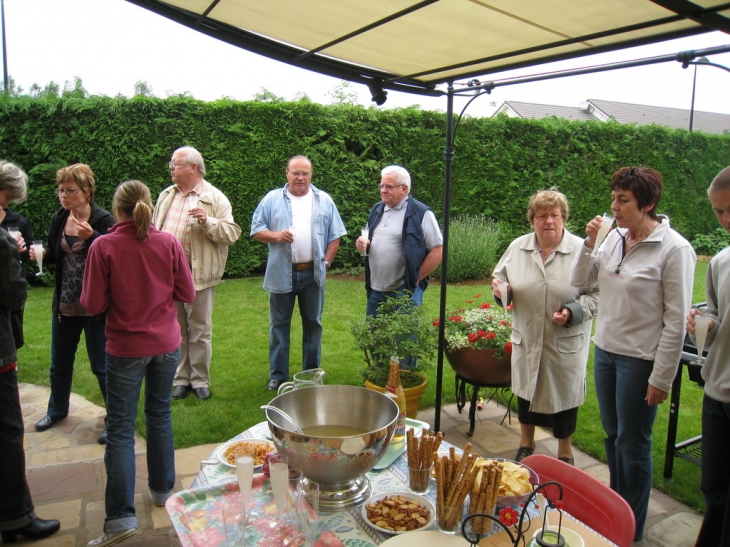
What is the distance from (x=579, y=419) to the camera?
14.5 feet

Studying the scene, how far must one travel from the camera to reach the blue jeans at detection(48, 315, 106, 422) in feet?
12.2

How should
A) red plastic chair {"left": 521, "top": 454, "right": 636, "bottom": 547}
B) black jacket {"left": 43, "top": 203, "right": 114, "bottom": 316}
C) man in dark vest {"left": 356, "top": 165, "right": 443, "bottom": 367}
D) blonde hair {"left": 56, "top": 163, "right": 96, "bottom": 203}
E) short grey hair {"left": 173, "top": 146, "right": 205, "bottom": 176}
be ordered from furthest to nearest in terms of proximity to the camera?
man in dark vest {"left": 356, "top": 165, "right": 443, "bottom": 367} < short grey hair {"left": 173, "top": 146, "right": 205, "bottom": 176} < black jacket {"left": 43, "top": 203, "right": 114, "bottom": 316} < blonde hair {"left": 56, "top": 163, "right": 96, "bottom": 203} < red plastic chair {"left": 521, "top": 454, "right": 636, "bottom": 547}

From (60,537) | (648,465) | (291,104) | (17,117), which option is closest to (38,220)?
(17,117)

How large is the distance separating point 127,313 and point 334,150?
7.21 meters

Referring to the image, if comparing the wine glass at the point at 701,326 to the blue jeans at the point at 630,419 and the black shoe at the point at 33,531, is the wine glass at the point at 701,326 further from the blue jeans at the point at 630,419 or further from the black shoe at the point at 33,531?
the black shoe at the point at 33,531

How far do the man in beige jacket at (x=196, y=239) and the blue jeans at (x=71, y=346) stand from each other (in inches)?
30.6

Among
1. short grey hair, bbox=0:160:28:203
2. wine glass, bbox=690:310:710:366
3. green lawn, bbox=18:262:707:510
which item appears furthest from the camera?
green lawn, bbox=18:262:707:510

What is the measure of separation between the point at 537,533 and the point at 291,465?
0.74m

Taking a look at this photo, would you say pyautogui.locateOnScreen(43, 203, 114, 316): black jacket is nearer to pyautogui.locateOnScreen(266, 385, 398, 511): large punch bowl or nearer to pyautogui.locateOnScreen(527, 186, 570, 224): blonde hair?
pyautogui.locateOnScreen(266, 385, 398, 511): large punch bowl

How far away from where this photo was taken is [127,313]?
2.79 m

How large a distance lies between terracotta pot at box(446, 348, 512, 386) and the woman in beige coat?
13.1 inches

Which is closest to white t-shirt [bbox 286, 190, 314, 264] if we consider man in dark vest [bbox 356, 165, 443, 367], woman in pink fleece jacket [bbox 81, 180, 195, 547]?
man in dark vest [bbox 356, 165, 443, 367]

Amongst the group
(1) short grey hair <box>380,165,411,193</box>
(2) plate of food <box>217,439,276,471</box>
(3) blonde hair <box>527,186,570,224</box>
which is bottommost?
(2) plate of food <box>217,439,276,471</box>

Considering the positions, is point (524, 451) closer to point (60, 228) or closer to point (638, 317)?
point (638, 317)
